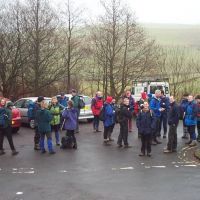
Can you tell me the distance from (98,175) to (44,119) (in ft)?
12.4

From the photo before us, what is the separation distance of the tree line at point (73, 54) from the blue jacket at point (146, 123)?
1947cm

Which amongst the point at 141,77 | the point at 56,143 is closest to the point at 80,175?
the point at 56,143

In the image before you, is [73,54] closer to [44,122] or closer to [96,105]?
[96,105]

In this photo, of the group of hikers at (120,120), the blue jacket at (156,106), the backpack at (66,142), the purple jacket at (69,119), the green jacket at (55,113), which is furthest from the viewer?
the blue jacket at (156,106)

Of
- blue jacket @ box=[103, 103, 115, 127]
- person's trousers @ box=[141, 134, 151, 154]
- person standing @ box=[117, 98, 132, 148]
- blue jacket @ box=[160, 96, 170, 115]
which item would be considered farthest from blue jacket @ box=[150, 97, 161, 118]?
person's trousers @ box=[141, 134, 151, 154]

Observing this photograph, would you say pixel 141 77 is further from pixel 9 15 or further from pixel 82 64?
pixel 9 15

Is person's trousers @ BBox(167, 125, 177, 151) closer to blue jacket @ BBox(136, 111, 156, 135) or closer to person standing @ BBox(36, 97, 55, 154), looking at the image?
blue jacket @ BBox(136, 111, 156, 135)

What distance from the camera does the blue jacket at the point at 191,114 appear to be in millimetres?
15742

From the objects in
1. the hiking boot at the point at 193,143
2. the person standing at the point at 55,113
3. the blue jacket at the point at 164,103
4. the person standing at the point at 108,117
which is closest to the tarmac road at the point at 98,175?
the hiking boot at the point at 193,143

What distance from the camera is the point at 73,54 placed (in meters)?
36.4

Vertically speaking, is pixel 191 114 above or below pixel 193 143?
above

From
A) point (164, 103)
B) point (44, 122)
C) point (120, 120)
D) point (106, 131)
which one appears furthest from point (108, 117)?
point (44, 122)

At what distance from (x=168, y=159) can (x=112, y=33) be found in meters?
23.8

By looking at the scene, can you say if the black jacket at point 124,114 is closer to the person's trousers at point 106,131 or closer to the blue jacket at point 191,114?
the person's trousers at point 106,131
